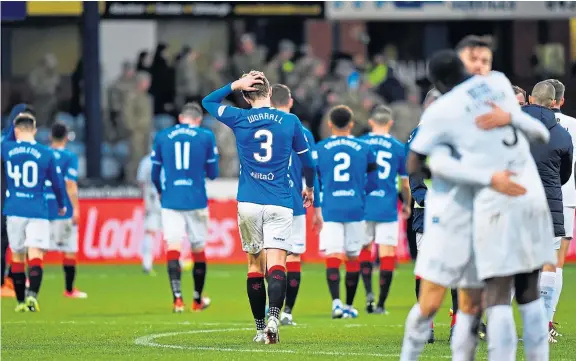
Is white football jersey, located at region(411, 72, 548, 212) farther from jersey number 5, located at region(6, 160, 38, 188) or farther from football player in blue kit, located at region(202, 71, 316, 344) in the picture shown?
jersey number 5, located at region(6, 160, 38, 188)

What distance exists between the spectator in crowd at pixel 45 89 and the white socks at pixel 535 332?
72.2 feet

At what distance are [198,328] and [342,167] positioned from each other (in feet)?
9.55

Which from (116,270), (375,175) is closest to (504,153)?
(375,175)

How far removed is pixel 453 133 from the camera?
8.30m

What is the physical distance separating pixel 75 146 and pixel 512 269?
2208 centimetres

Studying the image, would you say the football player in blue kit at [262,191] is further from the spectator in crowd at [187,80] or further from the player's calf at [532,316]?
the spectator in crowd at [187,80]

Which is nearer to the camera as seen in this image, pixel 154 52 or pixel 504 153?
pixel 504 153

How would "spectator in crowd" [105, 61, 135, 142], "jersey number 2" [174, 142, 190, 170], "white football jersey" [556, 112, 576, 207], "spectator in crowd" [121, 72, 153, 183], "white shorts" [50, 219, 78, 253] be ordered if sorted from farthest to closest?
"spectator in crowd" [105, 61, 135, 142], "spectator in crowd" [121, 72, 153, 183], "white shorts" [50, 219, 78, 253], "jersey number 2" [174, 142, 190, 170], "white football jersey" [556, 112, 576, 207]

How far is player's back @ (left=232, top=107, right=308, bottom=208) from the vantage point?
1238 cm

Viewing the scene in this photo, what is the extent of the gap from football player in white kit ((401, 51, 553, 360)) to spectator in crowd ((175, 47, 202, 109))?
2141 centimetres

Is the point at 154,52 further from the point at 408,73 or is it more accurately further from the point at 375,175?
the point at 375,175

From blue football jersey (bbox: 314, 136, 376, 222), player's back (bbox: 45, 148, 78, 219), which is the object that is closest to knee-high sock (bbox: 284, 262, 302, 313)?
blue football jersey (bbox: 314, 136, 376, 222)

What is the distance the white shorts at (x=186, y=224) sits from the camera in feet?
55.8

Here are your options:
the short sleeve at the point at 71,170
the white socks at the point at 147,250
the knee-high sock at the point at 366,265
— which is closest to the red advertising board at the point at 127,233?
the white socks at the point at 147,250
